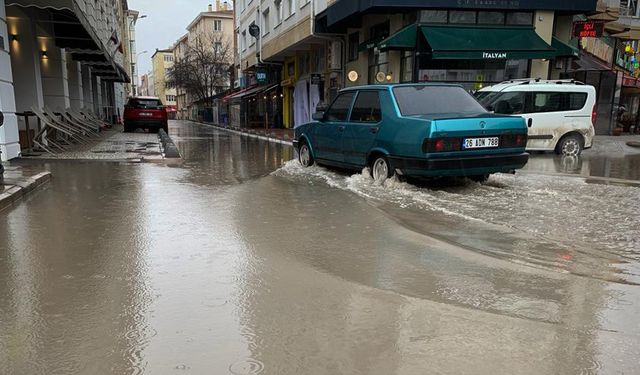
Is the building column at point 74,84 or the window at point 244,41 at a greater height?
the window at point 244,41

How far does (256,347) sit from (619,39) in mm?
29660

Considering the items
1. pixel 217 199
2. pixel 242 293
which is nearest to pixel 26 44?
pixel 217 199

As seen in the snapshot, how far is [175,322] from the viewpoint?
10.5ft

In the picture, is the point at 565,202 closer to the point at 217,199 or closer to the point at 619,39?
the point at 217,199

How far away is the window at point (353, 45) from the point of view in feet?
68.1

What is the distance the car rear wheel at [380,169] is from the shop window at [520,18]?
11.4 m

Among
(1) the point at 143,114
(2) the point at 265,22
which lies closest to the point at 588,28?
(2) the point at 265,22

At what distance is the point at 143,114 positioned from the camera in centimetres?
2528

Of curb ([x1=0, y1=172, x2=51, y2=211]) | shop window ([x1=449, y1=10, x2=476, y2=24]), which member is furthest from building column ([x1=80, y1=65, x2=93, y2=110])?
curb ([x1=0, y1=172, x2=51, y2=211])

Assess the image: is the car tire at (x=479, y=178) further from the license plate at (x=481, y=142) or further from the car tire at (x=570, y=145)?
the car tire at (x=570, y=145)

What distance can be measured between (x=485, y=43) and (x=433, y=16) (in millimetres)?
1849

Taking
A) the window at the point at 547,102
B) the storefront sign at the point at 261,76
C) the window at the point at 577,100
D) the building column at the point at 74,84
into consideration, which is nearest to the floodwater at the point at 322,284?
the window at the point at 547,102

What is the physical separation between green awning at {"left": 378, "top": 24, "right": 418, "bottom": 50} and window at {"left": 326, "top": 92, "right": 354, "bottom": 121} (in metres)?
6.78

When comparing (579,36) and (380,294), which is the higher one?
(579,36)
